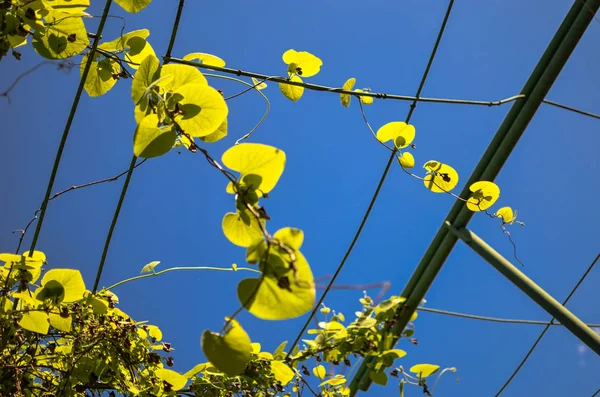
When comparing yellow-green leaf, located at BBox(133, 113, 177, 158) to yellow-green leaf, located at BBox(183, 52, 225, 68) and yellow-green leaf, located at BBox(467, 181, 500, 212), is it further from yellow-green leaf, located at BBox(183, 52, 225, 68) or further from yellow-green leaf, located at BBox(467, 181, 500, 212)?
yellow-green leaf, located at BBox(467, 181, 500, 212)

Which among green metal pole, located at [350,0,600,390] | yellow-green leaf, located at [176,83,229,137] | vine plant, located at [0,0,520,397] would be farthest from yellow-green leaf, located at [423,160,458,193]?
yellow-green leaf, located at [176,83,229,137]

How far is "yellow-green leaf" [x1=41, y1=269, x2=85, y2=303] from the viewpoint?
2.84 feet

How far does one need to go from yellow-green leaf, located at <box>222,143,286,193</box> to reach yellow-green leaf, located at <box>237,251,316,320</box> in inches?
4.9

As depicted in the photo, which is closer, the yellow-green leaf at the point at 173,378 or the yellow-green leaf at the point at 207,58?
the yellow-green leaf at the point at 207,58

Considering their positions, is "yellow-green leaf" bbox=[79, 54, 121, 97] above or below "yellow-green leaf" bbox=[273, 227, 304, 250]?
above

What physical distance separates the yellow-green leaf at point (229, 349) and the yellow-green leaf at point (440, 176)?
81 centimetres

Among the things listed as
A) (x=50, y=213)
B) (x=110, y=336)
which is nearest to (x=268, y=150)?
(x=110, y=336)

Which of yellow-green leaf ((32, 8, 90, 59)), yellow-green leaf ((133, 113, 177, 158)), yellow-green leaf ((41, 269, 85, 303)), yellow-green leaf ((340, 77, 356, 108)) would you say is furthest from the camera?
yellow-green leaf ((340, 77, 356, 108))

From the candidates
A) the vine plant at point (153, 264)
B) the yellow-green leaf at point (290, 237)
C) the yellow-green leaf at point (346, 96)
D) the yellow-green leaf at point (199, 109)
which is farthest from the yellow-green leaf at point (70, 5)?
the yellow-green leaf at point (346, 96)

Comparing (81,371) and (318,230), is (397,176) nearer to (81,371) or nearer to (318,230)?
(318,230)

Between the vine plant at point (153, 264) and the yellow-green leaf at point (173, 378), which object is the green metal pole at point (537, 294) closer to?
the vine plant at point (153, 264)

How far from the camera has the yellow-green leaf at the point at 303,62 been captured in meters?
1.07

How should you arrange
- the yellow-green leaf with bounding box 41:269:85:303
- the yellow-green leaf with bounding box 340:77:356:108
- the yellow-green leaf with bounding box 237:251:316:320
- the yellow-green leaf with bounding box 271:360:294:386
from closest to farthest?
1. the yellow-green leaf with bounding box 237:251:316:320
2. the yellow-green leaf with bounding box 41:269:85:303
3. the yellow-green leaf with bounding box 271:360:294:386
4. the yellow-green leaf with bounding box 340:77:356:108

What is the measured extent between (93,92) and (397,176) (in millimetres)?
1984
